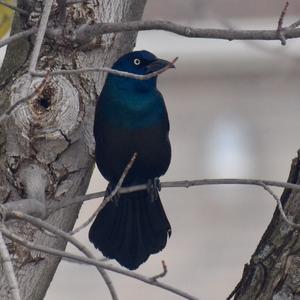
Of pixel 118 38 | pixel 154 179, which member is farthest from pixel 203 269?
pixel 118 38

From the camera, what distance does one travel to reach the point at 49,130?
10.5 ft

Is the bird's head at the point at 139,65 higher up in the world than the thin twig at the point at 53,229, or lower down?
higher up

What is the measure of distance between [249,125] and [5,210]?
25.7 feet

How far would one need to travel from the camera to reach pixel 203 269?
9250 mm

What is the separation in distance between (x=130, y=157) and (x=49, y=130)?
728 mm

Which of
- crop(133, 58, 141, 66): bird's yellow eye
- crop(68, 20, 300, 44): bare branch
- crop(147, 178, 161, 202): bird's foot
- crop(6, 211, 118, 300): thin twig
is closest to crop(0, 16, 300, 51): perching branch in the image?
crop(68, 20, 300, 44): bare branch

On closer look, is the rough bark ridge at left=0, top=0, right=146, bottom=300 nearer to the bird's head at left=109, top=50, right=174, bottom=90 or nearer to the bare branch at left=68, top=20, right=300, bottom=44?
the bare branch at left=68, top=20, right=300, bottom=44

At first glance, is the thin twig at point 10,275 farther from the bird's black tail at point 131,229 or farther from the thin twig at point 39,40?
the bird's black tail at point 131,229

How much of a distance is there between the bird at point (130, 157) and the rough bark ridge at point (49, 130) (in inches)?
16.6

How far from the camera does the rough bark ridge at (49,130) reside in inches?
125

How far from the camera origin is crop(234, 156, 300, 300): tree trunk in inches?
113

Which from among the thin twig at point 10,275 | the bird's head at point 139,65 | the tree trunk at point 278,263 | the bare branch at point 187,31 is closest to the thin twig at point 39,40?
the bare branch at point 187,31

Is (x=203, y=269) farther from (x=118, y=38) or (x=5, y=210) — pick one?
(x=5, y=210)

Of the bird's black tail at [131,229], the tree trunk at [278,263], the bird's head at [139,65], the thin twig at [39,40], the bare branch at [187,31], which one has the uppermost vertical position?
the bare branch at [187,31]
